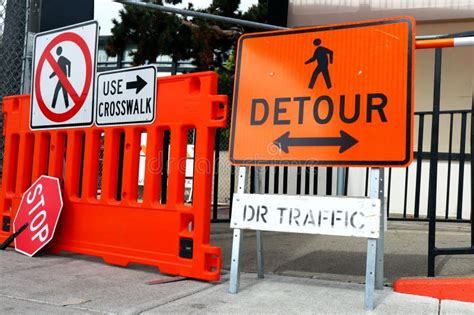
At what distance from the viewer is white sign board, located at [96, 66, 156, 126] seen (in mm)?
4531

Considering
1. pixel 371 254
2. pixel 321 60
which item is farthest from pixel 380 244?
pixel 321 60

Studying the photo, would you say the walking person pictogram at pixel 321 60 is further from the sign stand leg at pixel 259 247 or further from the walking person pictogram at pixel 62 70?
the walking person pictogram at pixel 62 70

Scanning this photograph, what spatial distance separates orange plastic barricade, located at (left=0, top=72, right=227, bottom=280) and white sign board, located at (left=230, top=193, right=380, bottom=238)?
0.43 m

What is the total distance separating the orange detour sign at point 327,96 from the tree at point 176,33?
742 cm

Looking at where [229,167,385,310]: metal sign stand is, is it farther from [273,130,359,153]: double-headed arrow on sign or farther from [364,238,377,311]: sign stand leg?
[273,130,359,153]: double-headed arrow on sign

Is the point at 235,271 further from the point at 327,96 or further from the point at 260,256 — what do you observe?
the point at 327,96

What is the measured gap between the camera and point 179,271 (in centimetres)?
418

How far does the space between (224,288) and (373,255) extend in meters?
1.17

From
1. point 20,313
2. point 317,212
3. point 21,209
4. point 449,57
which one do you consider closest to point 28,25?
point 21,209

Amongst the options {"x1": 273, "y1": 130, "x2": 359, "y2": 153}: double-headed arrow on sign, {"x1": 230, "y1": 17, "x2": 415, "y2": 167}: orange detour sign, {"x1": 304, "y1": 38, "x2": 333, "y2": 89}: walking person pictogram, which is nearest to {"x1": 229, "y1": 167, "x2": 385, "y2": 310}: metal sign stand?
{"x1": 230, "y1": 17, "x2": 415, "y2": 167}: orange detour sign

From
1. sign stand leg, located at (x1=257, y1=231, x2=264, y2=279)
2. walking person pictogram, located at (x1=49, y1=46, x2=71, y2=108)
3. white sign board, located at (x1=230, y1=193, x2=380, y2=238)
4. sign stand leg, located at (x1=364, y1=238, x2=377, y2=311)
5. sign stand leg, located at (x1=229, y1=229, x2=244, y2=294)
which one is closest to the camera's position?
sign stand leg, located at (x1=364, y1=238, x2=377, y2=311)

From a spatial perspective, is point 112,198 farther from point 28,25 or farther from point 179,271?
point 28,25

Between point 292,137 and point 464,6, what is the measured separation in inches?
260

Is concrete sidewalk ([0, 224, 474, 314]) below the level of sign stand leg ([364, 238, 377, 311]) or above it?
below
